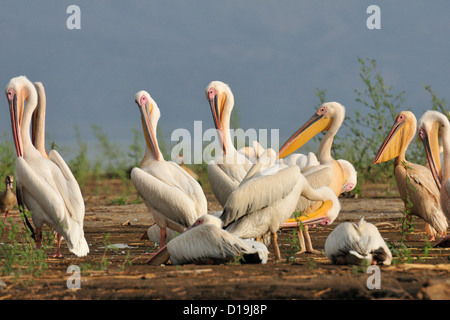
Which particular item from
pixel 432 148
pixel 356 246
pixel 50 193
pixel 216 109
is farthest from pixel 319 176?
pixel 50 193

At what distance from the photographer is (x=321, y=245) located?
24.0 feet

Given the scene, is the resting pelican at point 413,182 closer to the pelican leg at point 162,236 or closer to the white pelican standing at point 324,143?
the white pelican standing at point 324,143

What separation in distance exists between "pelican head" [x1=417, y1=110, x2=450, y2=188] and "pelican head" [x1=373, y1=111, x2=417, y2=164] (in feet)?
2.56

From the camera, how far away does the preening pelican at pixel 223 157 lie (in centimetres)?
717

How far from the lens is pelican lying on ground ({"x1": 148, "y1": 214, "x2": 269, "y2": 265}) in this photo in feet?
16.6

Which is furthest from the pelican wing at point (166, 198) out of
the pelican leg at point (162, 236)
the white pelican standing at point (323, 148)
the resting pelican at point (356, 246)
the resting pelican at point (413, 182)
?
the resting pelican at point (413, 182)

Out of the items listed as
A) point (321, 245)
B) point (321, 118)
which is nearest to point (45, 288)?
point (321, 245)

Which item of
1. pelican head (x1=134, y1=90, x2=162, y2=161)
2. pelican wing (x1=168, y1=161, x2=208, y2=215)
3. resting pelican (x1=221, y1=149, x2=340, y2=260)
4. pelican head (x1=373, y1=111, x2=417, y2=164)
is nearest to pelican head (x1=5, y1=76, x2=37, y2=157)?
pelican head (x1=134, y1=90, x2=162, y2=161)

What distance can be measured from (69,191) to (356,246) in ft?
9.88

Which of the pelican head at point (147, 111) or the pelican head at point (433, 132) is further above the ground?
the pelican head at point (147, 111)

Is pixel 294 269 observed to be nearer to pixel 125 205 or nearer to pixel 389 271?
pixel 389 271

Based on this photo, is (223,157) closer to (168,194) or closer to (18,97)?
(168,194)

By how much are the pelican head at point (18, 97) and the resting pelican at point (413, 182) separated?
4.10 metres

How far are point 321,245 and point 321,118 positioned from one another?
5.57 feet
